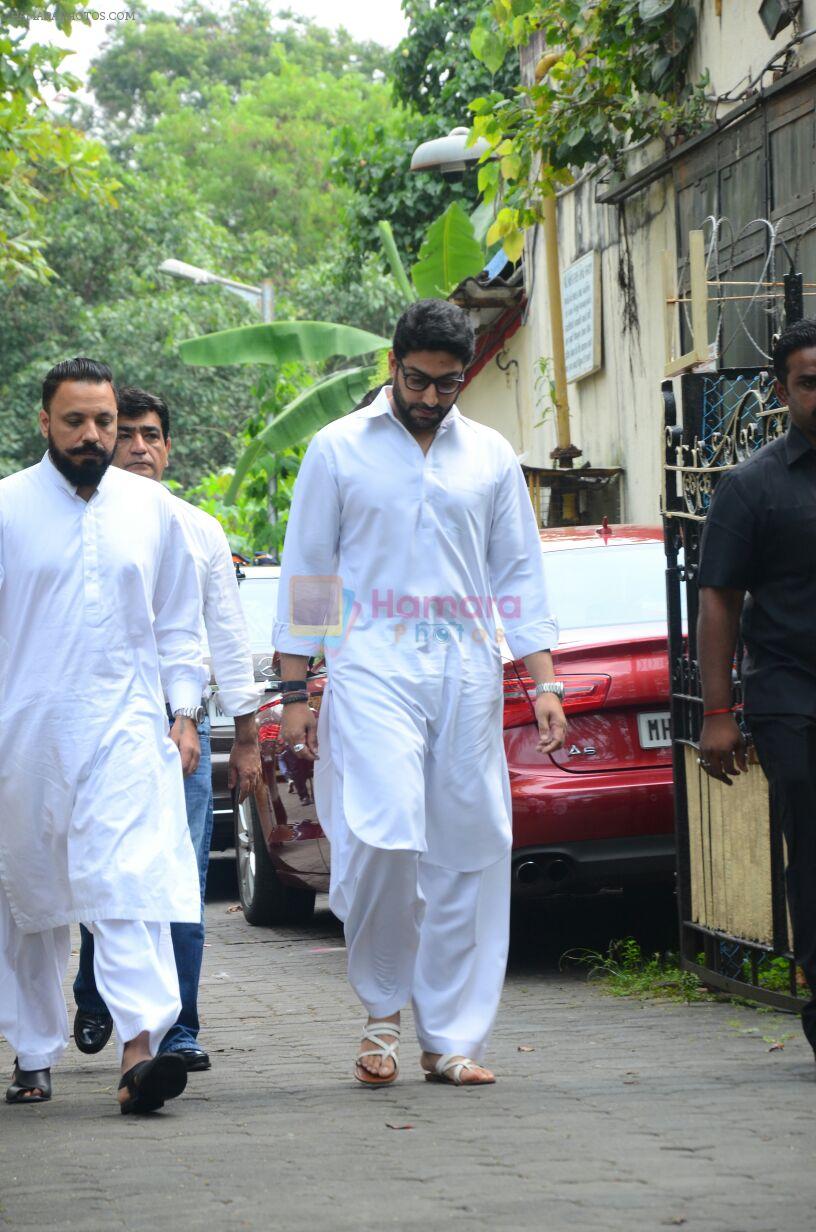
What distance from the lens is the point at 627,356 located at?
1421 centimetres

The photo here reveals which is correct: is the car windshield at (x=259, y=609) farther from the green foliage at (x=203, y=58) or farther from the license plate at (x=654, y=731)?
the green foliage at (x=203, y=58)

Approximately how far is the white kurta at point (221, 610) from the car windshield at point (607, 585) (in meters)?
1.83

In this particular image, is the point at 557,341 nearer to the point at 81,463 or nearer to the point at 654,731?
the point at 654,731

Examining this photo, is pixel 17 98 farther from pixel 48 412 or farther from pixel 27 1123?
pixel 27 1123

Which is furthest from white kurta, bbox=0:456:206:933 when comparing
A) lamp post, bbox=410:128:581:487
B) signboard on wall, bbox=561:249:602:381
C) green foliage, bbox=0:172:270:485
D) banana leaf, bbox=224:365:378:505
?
green foliage, bbox=0:172:270:485

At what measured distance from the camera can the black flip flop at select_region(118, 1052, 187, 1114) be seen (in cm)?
501

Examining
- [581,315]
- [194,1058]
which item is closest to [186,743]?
[194,1058]

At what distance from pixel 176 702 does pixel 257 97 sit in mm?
57321

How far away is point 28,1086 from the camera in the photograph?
18.0ft

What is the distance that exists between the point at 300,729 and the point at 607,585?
2.70 m

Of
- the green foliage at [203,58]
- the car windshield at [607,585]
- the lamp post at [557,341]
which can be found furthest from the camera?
the green foliage at [203,58]

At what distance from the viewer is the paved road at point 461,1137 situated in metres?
3.88

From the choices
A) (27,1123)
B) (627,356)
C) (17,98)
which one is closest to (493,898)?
(27,1123)

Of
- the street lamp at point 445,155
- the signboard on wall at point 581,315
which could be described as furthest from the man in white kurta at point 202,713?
the street lamp at point 445,155
